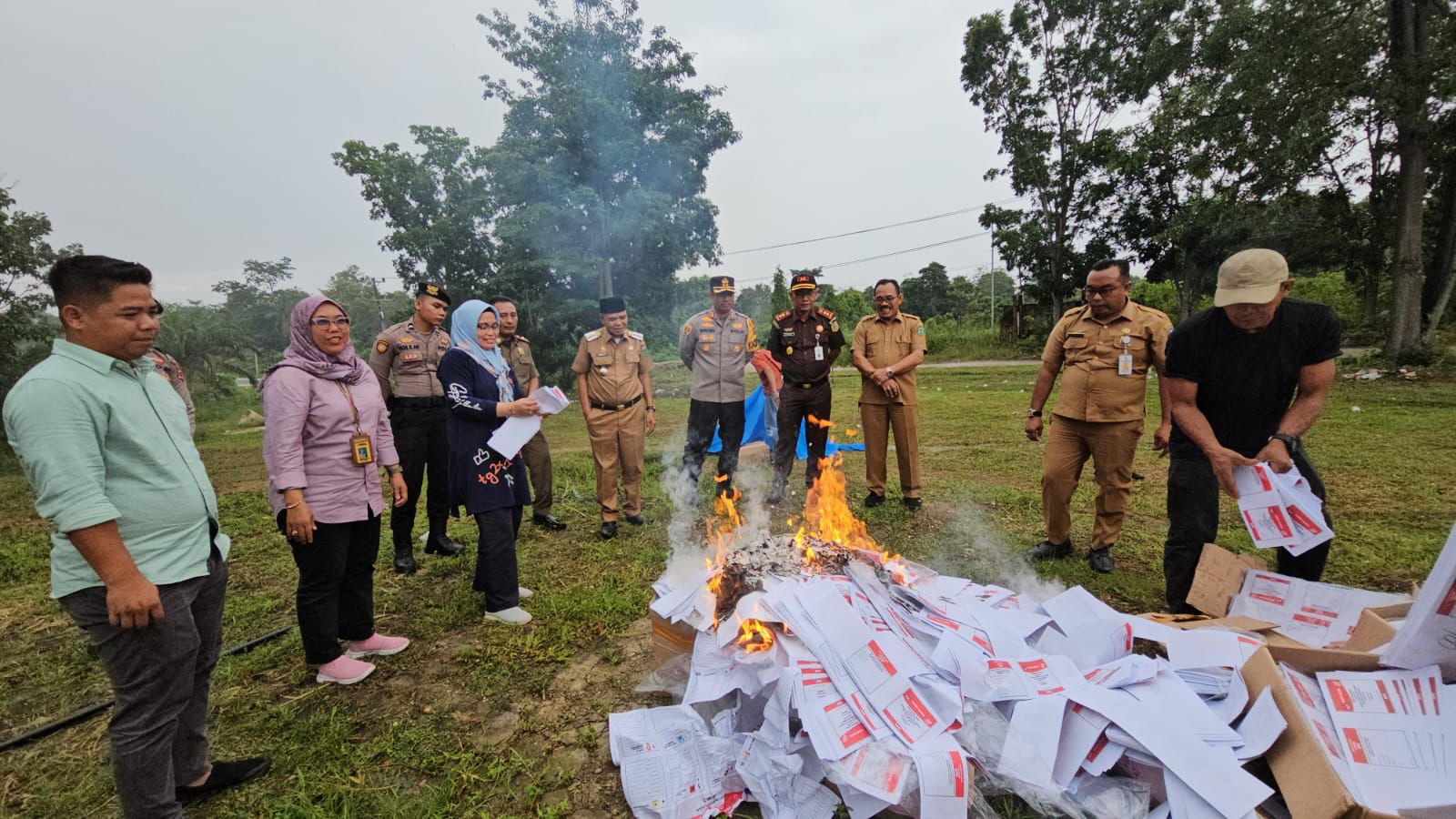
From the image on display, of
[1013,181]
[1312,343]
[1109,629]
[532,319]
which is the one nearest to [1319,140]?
[1013,181]

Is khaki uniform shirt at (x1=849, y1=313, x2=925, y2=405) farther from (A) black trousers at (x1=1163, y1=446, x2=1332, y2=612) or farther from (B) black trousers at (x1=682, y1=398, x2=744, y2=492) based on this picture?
(A) black trousers at (x1=1163, y1=446, x2=1332, y2=612)

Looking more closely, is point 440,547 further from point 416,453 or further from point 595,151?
point 595,151

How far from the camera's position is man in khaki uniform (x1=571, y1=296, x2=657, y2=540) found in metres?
4.96

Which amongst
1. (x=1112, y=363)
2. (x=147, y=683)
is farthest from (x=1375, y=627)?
(x=147, y=683)

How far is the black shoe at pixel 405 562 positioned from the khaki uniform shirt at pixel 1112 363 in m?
4.80

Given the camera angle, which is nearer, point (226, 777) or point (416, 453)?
point (226, 777)

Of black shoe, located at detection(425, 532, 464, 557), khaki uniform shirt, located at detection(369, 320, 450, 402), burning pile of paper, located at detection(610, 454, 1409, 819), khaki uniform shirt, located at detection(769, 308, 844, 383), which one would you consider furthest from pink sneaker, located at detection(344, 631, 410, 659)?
khaki uniform shirt, located at detection(769, 308, 844, 383)

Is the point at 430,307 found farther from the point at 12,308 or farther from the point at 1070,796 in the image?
the point at 12,308

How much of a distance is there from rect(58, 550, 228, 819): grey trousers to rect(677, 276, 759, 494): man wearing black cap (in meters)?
3.87

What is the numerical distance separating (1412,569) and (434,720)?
221 inches

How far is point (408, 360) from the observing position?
4328 mm

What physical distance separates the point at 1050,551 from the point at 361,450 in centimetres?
431

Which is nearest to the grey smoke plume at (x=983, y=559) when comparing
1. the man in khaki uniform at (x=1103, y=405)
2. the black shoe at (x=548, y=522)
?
the man in khaki uniform at (x=1103, y=405)

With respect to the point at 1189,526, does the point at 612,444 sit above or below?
above
